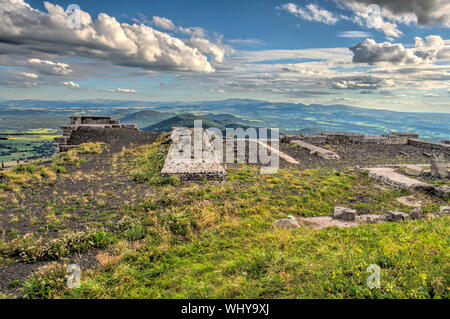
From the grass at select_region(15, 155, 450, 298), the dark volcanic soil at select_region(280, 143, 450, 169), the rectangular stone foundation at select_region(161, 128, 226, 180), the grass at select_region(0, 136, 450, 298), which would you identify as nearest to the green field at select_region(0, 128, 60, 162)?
the rectangular stone foundation at select_region(161, 128, 226, 180)

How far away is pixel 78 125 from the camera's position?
23938 millimetres

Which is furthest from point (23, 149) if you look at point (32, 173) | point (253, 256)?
point (253, 256)

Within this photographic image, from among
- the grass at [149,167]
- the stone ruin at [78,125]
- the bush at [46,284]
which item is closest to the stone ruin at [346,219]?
the bush at [46,284]

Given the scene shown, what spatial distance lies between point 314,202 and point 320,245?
13.6 ft

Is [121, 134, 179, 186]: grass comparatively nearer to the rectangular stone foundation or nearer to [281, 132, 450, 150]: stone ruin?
the rectangular stone foundation

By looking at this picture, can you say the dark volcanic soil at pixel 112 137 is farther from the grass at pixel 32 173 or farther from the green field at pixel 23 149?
the green field at pixel 23 149

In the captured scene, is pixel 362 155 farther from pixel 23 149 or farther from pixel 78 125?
pixel 23 149

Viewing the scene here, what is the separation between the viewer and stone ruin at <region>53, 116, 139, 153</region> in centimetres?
2114

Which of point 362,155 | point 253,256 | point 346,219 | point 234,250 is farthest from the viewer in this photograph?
point 362,155

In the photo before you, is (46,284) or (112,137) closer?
(46,284)

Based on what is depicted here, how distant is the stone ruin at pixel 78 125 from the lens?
21139 mm
